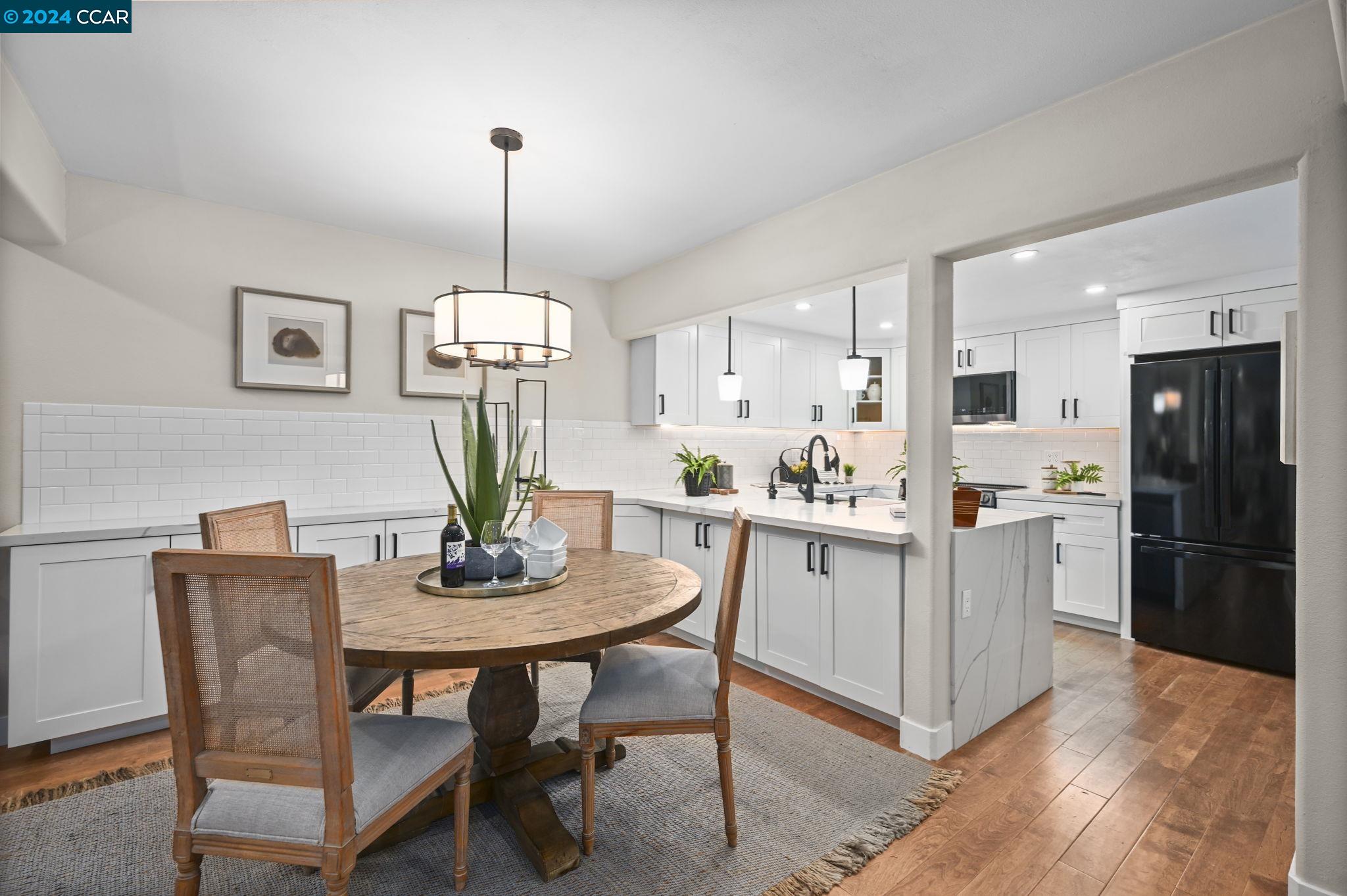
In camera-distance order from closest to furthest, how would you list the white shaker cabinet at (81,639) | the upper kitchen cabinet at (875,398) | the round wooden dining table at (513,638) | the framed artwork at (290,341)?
the round wooden dining table at (513,638)
the white shaker cabinet at (81,639)
the framed artwork at (290,341)
the upper kitchen cabinet at (875,398)

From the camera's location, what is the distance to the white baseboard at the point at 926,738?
2.39 meters

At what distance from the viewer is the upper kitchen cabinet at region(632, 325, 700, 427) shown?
437 cm

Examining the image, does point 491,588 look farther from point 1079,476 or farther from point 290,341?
point 1079,476

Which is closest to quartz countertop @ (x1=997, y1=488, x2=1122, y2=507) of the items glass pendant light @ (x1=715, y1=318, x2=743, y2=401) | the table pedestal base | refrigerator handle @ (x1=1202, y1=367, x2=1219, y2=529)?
refrigerator handle @ (x1=1202, y1=367, x2=1219, y2=529)

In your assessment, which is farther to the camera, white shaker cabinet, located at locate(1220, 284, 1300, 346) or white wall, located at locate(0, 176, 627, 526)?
white shaker cabinet, located at locate(1220, 284, 1300, 346)

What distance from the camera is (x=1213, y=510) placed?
357 cm

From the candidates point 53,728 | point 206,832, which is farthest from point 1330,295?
point 53,728

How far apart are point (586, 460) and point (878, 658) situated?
95.9 inches

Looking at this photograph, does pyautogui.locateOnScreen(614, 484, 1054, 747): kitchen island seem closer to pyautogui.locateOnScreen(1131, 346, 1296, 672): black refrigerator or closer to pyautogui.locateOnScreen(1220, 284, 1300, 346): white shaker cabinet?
pyautogui.locateOnScreen(1131, 346, 1296, 672): black refrigerator

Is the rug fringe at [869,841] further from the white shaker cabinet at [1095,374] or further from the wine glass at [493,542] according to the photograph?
the white shaker cabinet at [1095,374]

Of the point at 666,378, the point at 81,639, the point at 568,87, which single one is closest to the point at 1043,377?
the point at 666,378

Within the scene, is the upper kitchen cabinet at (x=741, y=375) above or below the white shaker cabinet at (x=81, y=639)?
above

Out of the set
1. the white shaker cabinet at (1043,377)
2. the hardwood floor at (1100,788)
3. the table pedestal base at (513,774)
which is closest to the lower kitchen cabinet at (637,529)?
the hardwood floor at (1100,788)

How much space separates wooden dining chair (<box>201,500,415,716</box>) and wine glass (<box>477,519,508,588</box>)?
40cm
